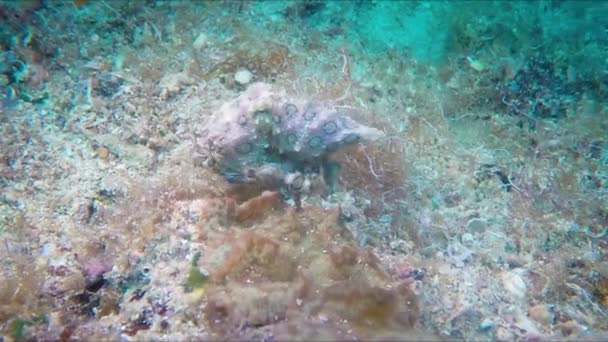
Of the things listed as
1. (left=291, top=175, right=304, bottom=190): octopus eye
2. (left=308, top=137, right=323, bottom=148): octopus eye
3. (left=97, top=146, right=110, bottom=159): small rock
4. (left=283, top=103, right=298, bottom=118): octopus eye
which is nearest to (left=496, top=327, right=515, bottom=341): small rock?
(left=291, top=175, right=304, bottom=190): octopus eye

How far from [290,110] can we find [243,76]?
3.78ft

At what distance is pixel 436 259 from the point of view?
3129 millimetres

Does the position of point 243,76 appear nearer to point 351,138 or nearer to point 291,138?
point 291,138

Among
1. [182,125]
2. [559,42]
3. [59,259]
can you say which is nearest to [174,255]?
[59,259]

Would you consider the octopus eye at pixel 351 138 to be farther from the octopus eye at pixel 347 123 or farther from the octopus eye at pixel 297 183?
the octopus eye at pixel 297 183

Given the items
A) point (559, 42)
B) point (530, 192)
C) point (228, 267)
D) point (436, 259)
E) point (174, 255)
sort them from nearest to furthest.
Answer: point (228, 267)
point (174, 255)
point (436, 259)
point (530, 192)
point (559, 42)

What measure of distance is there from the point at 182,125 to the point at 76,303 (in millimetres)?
1732

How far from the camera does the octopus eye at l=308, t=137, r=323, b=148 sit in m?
3.25

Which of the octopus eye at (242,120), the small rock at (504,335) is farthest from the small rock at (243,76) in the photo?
the small rock at (504,335)

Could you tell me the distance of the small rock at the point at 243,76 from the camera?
409cm

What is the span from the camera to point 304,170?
11.0 feet

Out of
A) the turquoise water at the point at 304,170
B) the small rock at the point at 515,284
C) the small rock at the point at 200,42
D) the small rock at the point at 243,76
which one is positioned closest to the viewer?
the turquoise water at the point at 304,170

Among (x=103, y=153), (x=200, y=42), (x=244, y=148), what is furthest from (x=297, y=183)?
(x=200, y=42)

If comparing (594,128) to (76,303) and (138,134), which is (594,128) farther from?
(76,303)
